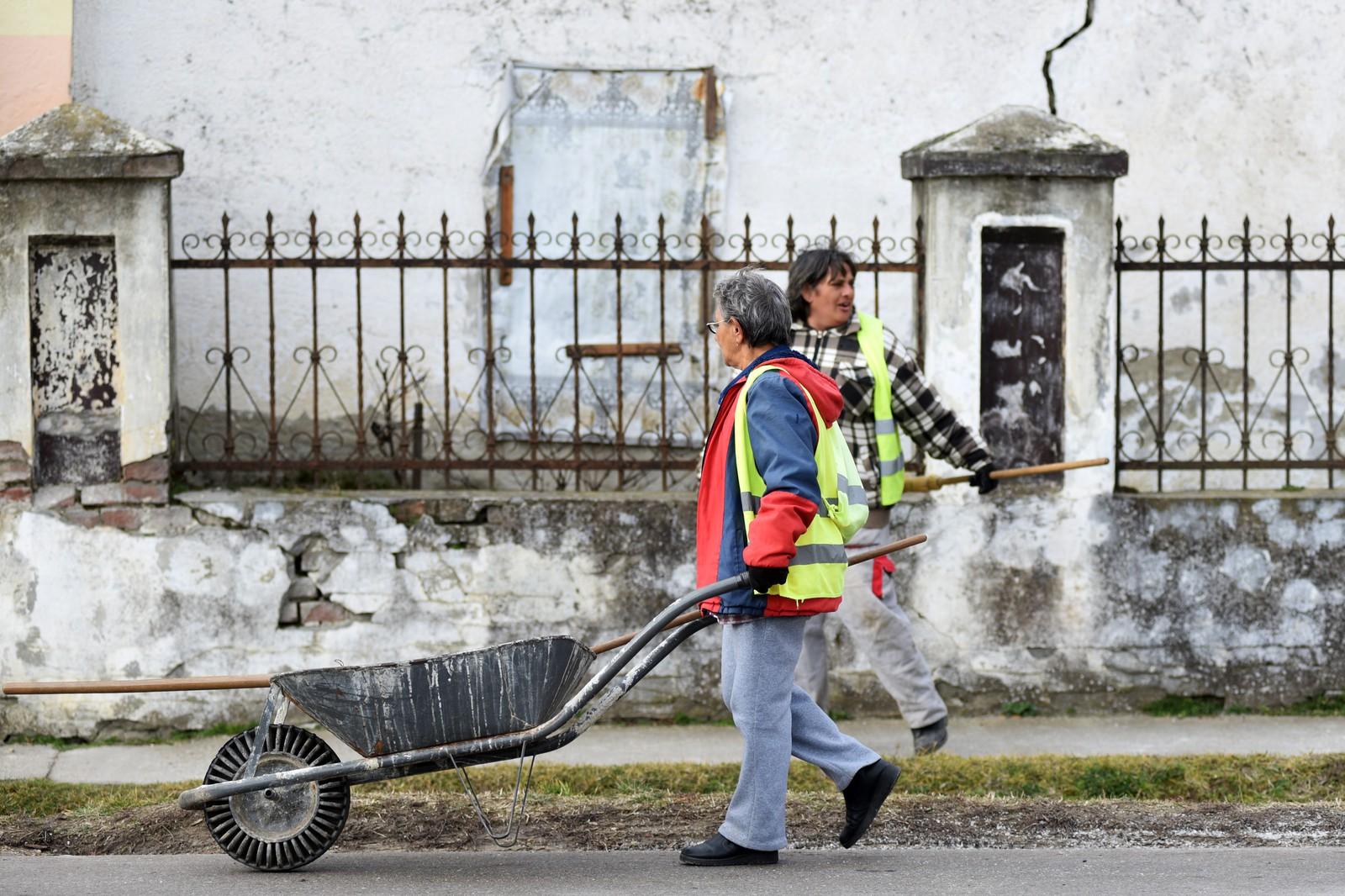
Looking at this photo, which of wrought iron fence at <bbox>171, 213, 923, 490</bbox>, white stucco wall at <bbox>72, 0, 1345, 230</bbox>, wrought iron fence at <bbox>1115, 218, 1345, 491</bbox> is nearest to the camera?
wrought iron fence at <bbox>171, 213, 923, 490</bbox>

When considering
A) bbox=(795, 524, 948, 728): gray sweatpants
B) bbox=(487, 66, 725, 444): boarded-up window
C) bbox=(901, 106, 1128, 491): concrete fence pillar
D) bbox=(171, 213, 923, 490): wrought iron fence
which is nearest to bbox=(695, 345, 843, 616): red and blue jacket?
bbox=(795, 524, 948, 728): gray sweatpants

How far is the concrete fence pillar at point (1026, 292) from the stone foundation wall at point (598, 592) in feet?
1.00

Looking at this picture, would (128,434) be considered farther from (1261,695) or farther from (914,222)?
(1261,695)

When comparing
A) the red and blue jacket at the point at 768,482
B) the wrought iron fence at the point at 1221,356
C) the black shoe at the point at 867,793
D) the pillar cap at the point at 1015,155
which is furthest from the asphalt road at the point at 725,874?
the wrought iron fence at the point at 1221,356

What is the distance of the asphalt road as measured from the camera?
4648 millimetres

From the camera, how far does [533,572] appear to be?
7168 mm

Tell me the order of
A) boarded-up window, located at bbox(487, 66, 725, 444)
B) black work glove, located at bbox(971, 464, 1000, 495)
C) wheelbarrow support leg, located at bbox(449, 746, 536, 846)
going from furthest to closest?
1. boarded-up window, located at bbox(487, 66, 725, 444)
2. black work glove, located at bbox(971, 464, 1000, 495)
3. wheelbarrow support leg, located at bbox(449, 746, 536, 846)

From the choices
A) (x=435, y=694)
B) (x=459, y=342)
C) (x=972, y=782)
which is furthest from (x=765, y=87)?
(x=435, y=694)

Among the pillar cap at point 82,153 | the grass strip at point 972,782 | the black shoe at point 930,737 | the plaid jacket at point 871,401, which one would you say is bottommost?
the grass strip at point 972,782

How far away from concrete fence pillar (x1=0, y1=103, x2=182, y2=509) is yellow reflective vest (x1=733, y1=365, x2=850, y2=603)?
321 centimetres

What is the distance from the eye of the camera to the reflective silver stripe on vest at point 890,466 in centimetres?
624

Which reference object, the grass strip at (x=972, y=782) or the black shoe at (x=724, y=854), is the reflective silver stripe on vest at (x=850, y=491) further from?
the grass strip at (x=972, y=782)

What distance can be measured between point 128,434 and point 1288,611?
4825mm

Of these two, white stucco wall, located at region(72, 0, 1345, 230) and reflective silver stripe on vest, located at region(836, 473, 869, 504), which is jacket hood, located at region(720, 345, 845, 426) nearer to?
reflective silver stripe on vest, located at region(836, 473, 869, 504)
